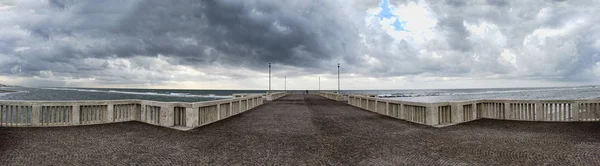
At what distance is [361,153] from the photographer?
5.75 m

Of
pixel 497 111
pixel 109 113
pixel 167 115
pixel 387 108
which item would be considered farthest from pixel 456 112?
pixel 109 113

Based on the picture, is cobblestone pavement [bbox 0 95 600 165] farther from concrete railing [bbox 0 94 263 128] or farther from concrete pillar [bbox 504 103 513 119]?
concrete pillar [bbox 504 103 513 119]

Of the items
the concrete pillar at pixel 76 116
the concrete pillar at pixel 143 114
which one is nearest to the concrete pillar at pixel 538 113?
the concrete pillar at pixel 143 114

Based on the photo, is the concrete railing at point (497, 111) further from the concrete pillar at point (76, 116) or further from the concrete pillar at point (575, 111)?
the concrete pillar at point (76, 116)

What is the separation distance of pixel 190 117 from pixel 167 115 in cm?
77

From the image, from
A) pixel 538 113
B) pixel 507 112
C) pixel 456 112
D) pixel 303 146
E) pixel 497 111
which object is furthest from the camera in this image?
pixel 497 111

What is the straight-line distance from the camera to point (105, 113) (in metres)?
10.1

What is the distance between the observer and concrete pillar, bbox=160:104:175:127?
9266mm

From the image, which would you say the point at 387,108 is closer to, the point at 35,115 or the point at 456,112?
the point at 456,112

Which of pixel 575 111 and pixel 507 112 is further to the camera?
pixel 507 112

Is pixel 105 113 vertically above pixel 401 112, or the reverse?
pixel 105 113

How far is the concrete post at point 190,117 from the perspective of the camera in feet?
30.3

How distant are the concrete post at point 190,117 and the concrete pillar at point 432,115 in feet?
25.6

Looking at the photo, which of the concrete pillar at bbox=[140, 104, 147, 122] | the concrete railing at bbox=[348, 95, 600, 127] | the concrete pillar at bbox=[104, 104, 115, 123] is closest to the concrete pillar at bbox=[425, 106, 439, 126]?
the concrete railing at bbox=[348, 95, 600, 127]
